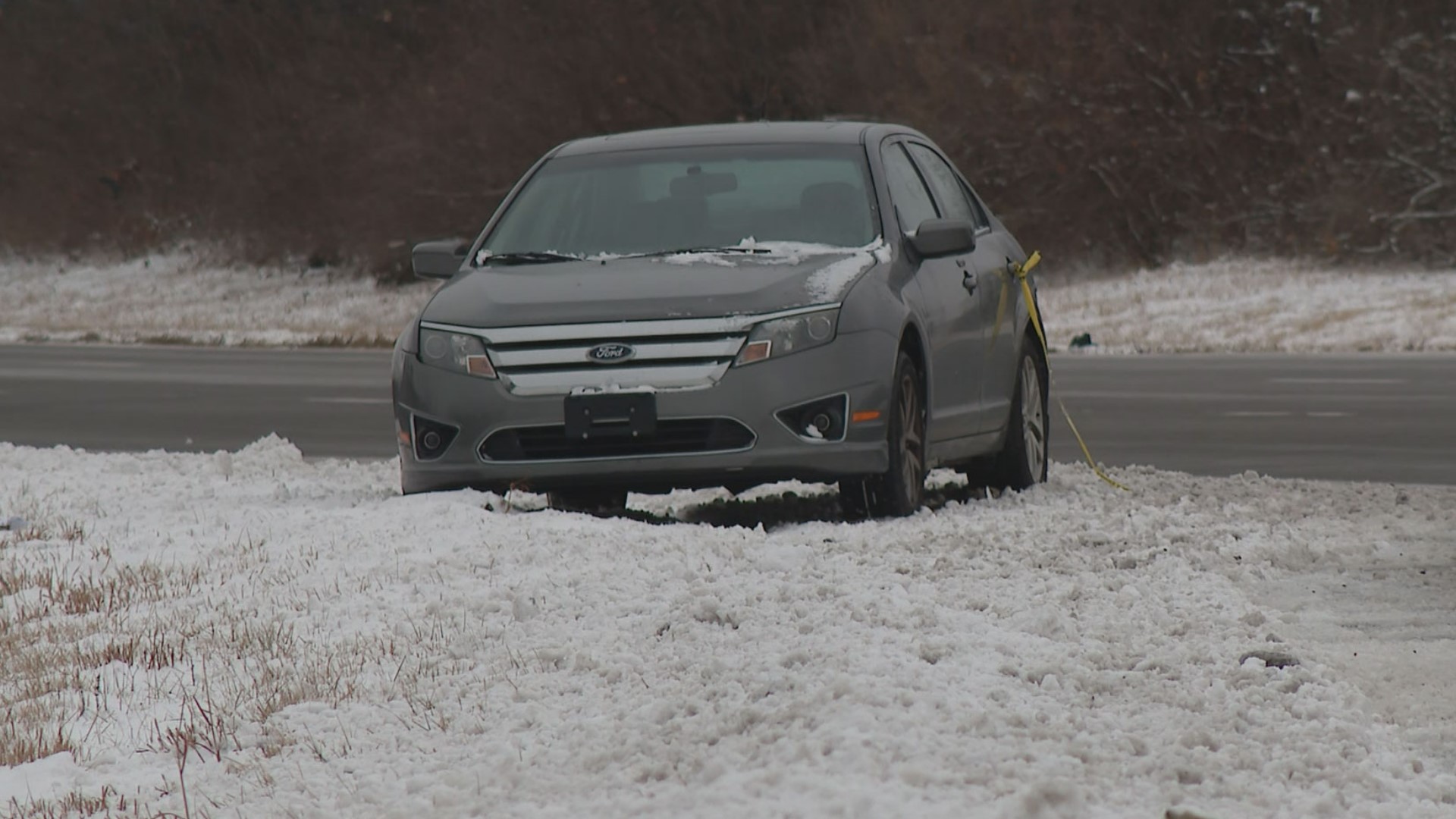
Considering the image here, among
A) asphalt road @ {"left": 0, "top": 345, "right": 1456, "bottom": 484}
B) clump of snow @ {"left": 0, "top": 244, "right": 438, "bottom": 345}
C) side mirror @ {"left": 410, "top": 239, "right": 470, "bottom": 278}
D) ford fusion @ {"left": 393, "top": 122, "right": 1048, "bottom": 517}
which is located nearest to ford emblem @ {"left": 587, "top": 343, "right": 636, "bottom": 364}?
ford fusion @ {"left": 393, "top": 122, "right": 1048, "bottom": 517}

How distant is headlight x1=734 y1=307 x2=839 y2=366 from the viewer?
9.22 metres

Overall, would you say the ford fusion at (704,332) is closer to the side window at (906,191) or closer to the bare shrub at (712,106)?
the side window at (906,191)

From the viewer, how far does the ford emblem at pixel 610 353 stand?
9.23 metres

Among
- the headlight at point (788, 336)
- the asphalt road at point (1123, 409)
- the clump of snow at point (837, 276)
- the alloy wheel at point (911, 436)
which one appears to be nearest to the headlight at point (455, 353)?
the headlight at point (788, 336)

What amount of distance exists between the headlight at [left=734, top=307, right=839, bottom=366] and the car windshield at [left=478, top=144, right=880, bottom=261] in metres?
0.83

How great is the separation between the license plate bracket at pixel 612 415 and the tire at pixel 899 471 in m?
0.90

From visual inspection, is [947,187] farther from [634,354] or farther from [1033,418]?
[634,354]

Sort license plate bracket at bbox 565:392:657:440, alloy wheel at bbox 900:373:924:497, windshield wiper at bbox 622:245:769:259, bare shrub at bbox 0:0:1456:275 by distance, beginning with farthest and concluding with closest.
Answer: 1. bare shrub at bbox 0:0:1456:275
2. windshield wiper at bbox 622:245:769:259
3. alloy wheel at bbox 900:373:924:497
4. license plate bracket at bbox 565:392:657:440

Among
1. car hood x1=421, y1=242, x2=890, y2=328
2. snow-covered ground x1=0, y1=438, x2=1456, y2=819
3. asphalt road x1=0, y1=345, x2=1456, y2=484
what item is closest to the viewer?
snow-covered ground x1=0, y1=438, x2=1456, y2=819

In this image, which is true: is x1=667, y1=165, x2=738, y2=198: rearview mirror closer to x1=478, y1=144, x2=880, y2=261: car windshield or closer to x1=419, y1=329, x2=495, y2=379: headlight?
x1=478, y1=144, x2=880, y2=261: car windshield

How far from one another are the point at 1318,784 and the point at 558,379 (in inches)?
185

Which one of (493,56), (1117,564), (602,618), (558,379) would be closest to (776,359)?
(558,379)

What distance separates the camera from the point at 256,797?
16.9 feet

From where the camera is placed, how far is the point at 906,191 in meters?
10.8
